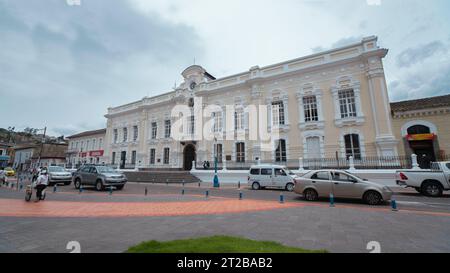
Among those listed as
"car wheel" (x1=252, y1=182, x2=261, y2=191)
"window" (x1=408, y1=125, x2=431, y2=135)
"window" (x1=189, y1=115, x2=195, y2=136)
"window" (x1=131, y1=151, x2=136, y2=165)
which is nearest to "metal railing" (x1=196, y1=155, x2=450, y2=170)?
"window" (x1=408, y1=125, x2=431, y2=135)

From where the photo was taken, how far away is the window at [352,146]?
61.2 feet

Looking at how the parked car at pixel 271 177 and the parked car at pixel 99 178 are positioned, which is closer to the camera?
the parked car at pixel 99 178

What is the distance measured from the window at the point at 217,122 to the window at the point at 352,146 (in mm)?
13733

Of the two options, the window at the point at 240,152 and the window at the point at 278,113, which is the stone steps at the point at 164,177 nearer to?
the window at the point at 240,152

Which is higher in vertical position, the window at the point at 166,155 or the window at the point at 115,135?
the window at the point at 115,135

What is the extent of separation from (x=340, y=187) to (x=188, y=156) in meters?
21.9

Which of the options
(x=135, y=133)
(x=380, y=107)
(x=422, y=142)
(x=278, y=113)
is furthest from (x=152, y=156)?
(x=422, y=142)

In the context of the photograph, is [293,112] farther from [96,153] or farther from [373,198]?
[96,153]

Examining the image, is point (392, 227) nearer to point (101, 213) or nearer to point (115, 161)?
point (101, 213)

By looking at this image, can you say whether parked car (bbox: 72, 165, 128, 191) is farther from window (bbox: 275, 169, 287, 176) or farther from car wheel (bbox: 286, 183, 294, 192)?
car wheel (bbox: 286, 183, 294, 192)

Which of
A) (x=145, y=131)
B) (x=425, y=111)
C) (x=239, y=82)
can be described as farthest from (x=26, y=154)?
(x=425, y=111)

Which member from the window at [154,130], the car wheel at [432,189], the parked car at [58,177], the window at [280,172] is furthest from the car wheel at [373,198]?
the window at [154,130]

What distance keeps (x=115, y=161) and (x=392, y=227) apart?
38.1 metres

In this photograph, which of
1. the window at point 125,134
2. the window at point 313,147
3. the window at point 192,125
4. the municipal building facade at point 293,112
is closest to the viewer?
the municipal building facade at point 293,112
